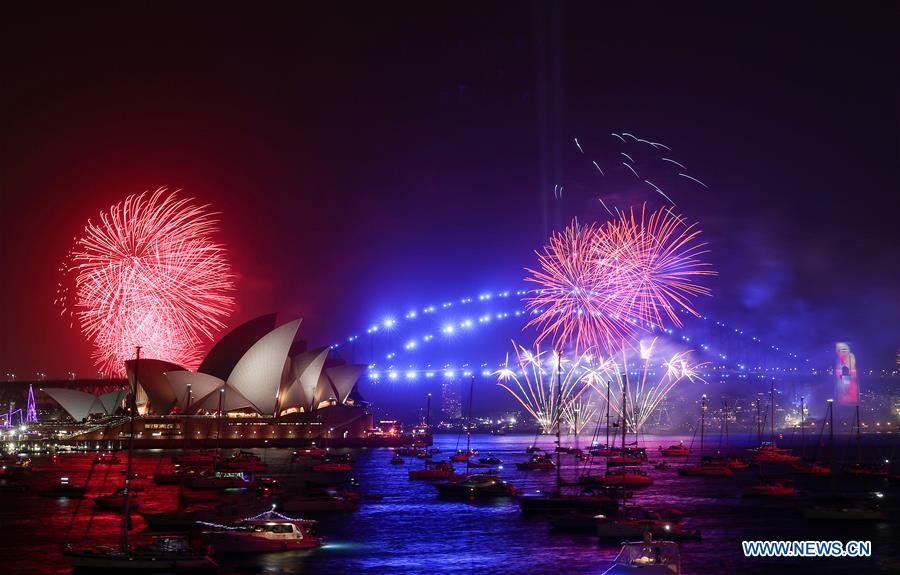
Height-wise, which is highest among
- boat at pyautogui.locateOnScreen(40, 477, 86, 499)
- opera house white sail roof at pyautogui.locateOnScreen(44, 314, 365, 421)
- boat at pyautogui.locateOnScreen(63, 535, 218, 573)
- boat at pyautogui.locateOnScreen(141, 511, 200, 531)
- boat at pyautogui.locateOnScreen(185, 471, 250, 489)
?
opera house white sail roof at pyautogui.locateOnScreen(44, 314, 365, 421)

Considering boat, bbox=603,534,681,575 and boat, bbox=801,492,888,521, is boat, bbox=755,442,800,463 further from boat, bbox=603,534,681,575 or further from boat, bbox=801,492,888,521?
boat, bbox=603,534,681,575

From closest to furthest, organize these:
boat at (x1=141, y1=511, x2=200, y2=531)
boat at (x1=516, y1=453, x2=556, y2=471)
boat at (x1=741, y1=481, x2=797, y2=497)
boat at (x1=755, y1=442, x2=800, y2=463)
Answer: boat at (x1=141, y1=511, x2=200, y2=531), boat at (x1=741, y1=481, x2=797, y2=497), boat at (x1=516, y1=453, x2=556, y2=471), boat at (x1=755, y1=442, x2=800, y2=463)

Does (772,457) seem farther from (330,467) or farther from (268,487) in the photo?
(268,487)

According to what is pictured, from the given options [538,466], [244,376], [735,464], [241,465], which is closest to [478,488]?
[241,465]

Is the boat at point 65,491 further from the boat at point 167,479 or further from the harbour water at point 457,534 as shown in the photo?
the boat at point 167,479

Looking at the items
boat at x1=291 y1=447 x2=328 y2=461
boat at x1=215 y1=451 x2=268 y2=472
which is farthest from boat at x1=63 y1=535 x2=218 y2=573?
boat at x1=291 y1=447 x2=328 y2=461
